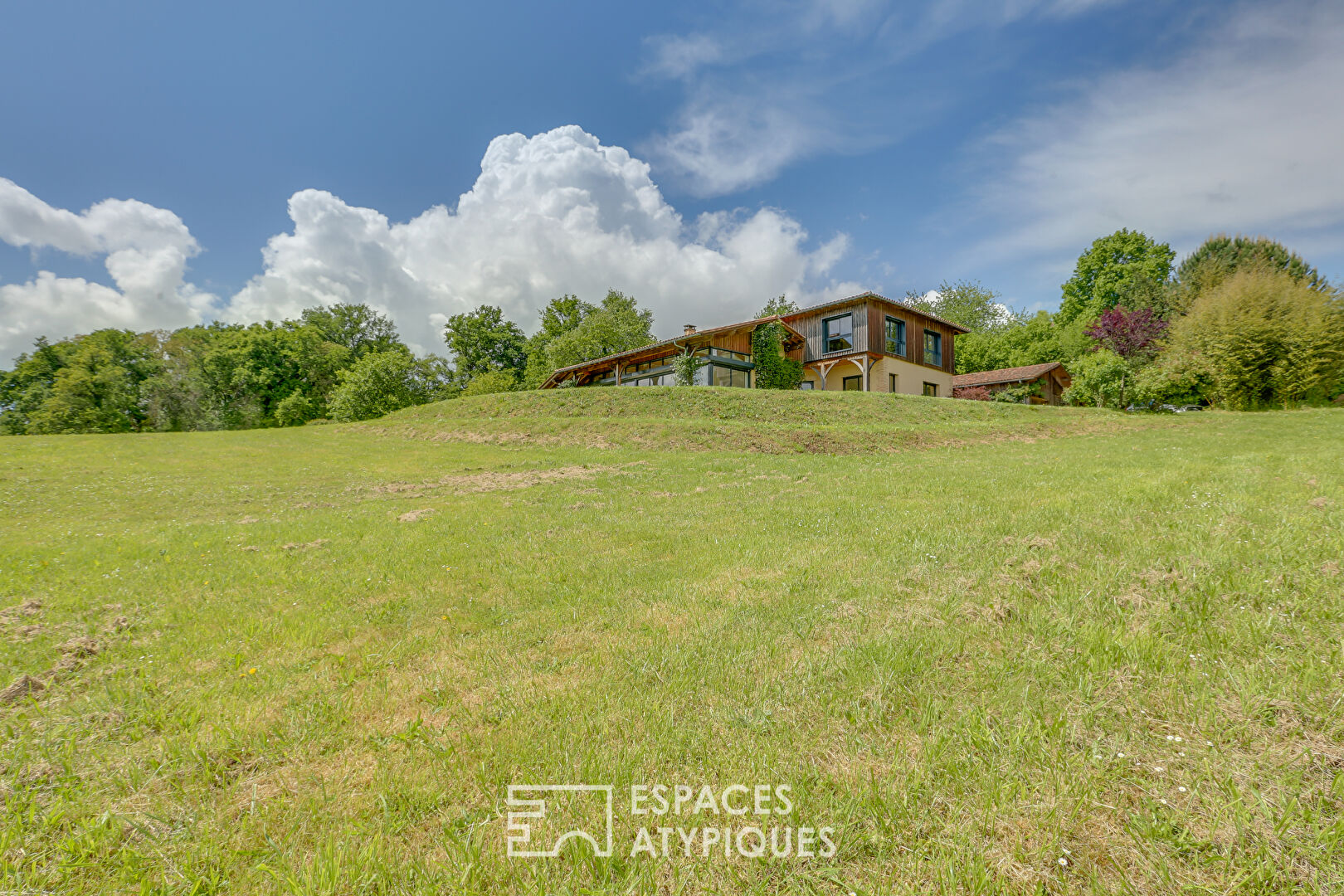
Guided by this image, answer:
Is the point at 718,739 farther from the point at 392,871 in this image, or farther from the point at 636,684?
the point at 392,871

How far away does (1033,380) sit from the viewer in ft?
141

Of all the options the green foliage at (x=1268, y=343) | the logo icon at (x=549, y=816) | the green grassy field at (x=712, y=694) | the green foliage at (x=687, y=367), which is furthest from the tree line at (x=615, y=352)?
the logo icon at (x=549, y=816)

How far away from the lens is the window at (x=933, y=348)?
4128 centimetres

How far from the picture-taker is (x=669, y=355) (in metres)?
41.8

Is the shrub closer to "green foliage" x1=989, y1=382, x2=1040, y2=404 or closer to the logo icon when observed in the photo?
A: "green foliage" x1=989, y1=382, x2=1040, y2=404

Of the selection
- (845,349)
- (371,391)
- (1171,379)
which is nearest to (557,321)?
(371,391)

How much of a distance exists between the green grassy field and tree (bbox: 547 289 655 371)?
4854 cm

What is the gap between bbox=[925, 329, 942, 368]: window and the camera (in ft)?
135

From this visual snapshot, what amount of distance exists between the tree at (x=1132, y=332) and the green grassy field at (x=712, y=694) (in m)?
37.3

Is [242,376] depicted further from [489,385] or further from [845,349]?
[845,349]

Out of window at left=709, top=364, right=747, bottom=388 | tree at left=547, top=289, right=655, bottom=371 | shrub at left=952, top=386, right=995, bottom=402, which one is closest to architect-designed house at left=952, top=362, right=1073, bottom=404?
shrub at left=952, top=386, right=995, bottom=402

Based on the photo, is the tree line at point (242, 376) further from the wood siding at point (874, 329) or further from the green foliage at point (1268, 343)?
the green foliage at point (1268, 343)

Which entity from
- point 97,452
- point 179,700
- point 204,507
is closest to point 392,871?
point 179,700

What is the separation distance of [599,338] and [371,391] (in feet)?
80.2
